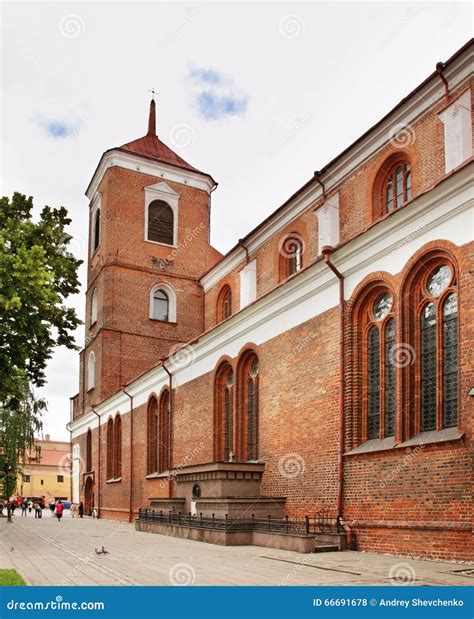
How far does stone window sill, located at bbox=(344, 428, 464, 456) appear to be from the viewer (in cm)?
1228

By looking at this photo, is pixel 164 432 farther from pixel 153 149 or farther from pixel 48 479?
pixel 48 479

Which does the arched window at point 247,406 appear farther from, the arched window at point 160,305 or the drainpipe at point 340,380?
the arched window at point 160,305

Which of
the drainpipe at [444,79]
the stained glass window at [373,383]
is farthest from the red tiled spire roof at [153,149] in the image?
the stained glass window at [373,383]

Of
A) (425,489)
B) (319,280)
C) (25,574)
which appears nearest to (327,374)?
(319,280)

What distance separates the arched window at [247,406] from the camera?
20.8m

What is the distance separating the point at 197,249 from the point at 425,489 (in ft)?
88.7

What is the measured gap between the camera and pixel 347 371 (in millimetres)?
15602

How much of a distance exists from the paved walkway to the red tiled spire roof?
1009 inches

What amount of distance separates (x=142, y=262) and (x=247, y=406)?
1712 centimetres

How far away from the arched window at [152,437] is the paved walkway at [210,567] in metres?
13.3

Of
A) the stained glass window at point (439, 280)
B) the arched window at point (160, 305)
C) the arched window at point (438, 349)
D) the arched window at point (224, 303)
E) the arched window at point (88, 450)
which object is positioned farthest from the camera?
the arched window at point (88, 450)

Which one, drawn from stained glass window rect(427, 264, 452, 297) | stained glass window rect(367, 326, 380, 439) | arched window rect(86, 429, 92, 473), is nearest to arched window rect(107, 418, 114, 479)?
arched window rect(86, 429, 92, 473)

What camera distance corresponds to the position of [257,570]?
11062mm

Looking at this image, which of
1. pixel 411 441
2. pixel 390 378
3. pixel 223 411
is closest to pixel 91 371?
pixel 223 411
